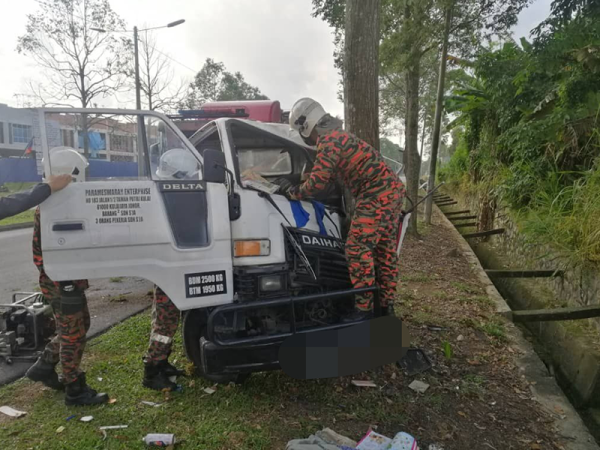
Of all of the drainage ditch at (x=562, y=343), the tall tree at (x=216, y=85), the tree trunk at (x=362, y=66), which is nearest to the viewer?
the drainage ditch at (x=562, y=343)

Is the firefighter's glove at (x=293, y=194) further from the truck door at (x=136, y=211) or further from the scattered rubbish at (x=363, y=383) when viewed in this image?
the scattered rubbish at (x=363, y=383)

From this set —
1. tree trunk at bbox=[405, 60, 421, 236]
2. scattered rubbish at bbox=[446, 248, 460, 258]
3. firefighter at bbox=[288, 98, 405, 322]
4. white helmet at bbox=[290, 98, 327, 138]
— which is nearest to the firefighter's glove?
firefighter at bbox=[288, 98, 405, 322]

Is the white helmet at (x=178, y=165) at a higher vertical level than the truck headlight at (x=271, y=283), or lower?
higher

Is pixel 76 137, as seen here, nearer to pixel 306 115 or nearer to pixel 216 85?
pixel 306 115

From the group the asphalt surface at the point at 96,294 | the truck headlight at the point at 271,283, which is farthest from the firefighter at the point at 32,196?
the asphalt surface at the point at 96,294

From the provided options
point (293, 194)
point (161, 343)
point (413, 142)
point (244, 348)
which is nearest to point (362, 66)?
point (293, 194)

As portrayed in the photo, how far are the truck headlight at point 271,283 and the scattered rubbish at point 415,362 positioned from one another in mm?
1429

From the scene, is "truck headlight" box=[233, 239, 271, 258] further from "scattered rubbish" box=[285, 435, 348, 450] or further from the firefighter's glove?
"scattered rubbish" box=[285, 435, 348, 450]

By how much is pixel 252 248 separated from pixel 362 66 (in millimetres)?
2975

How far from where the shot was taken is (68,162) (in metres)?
2.58

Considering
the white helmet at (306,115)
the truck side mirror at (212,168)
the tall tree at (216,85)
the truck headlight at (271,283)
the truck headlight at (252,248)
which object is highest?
the tall tree at (216,85)

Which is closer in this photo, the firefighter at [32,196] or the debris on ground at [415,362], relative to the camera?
the firefighter at [32,196]

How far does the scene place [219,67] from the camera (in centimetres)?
3303

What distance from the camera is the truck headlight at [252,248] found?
2832 millimetres
